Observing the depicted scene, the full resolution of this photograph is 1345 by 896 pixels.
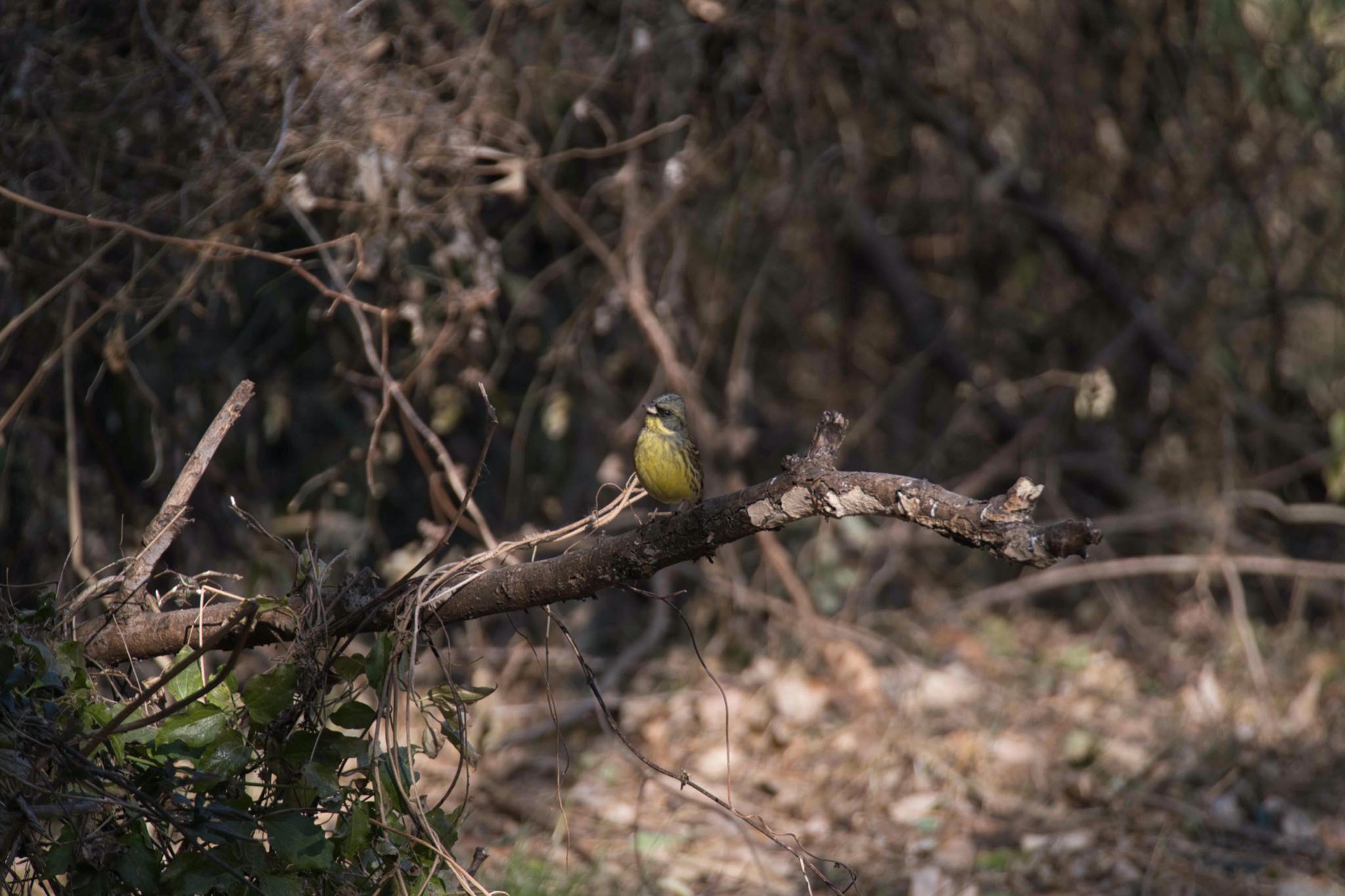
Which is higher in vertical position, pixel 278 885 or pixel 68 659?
pixel 68 659

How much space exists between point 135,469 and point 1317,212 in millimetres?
6112

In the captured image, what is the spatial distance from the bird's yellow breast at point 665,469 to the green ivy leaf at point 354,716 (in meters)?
0.90

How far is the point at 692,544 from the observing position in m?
2.40

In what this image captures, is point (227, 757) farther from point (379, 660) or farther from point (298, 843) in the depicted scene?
point (379, 660)

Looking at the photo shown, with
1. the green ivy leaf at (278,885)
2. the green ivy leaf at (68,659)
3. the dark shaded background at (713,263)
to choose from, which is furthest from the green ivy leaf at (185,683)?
the dark shaded background at (713,263)

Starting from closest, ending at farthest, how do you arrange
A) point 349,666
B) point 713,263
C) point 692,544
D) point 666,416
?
point 692,544 < point 349,666 < point 666,416 < point 713,263


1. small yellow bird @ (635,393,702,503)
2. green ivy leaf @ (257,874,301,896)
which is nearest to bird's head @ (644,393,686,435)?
small yellow bird @ (635,393,702,503)

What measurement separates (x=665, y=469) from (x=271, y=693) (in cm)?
113

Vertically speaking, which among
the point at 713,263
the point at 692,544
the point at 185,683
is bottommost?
the point at 713,263

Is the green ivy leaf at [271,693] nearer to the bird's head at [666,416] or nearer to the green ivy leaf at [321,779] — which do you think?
the green ivy leaf at [321,779]

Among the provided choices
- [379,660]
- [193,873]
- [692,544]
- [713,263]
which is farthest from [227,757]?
[713,263]

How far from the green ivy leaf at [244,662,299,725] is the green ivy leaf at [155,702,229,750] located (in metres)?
0.07

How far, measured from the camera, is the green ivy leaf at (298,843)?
248 centimetres

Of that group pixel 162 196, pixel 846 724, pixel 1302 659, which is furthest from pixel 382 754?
pixel 1302 659
